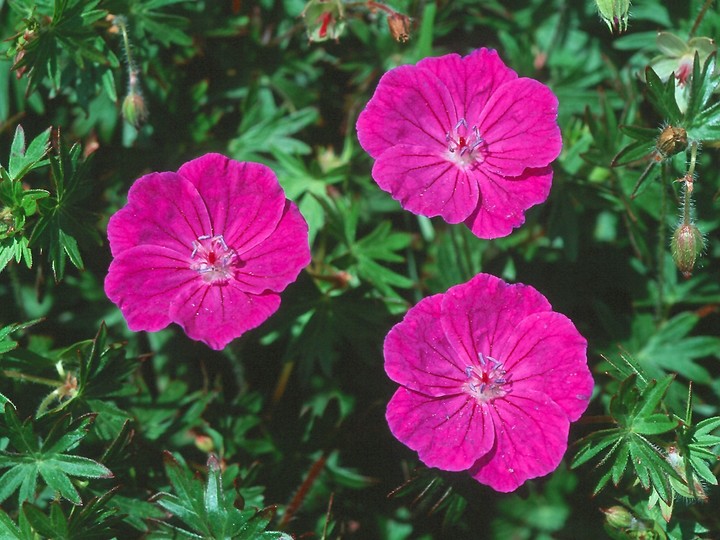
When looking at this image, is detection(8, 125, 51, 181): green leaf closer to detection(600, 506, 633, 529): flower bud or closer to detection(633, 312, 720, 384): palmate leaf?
detection(600, 506, 633, 529): flower bud

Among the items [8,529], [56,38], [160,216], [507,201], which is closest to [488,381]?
[507,201]

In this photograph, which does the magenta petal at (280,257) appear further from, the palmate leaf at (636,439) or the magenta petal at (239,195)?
the palmate leaf at (636,439)

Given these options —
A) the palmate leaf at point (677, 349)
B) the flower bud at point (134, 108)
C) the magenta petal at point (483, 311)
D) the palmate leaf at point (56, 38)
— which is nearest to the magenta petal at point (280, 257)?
the magenta petal at point (483, 311)

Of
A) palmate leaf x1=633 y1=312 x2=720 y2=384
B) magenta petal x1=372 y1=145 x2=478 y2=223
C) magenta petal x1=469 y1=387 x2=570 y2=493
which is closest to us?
magenta petal x1=469 y1=387 x2=570 y2=493

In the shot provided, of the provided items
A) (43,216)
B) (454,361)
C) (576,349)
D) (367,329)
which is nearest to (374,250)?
(367,329)

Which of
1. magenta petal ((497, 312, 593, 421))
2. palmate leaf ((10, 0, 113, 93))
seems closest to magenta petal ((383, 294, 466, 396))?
magenta petal ((497, 312, 593, 421))

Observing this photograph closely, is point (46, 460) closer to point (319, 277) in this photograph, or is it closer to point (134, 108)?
point (319, 277)

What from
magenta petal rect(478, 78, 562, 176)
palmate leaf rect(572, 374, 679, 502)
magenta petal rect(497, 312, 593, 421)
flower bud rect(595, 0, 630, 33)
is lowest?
palmate leaf rect(572, 374, 679, 502)
